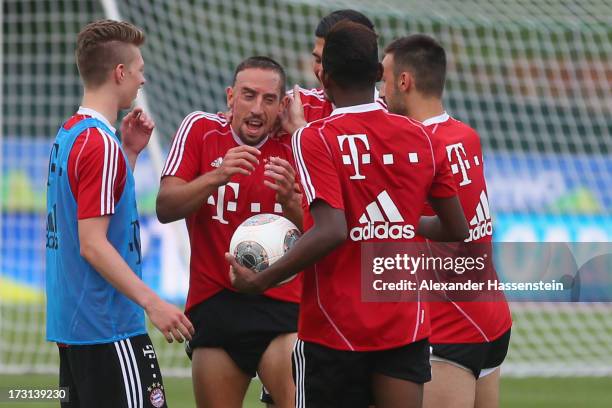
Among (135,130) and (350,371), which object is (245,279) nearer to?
(350,371)

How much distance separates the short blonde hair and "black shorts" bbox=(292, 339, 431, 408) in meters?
1.50

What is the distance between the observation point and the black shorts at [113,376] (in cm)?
450

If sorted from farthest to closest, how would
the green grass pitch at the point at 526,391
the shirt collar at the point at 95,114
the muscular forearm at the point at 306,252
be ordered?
1. the green grass pitch at the point at 526,391
2. the shirt collar at the point at 95,114
3. the muscular forearm at the point at 306,252

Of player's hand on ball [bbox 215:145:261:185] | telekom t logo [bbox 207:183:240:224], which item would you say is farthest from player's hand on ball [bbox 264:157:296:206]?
telekom t logo [bbox 207:183:240:224]

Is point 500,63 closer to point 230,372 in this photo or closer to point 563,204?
point 563,204

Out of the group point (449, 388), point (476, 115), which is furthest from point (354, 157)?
point (476, 115)

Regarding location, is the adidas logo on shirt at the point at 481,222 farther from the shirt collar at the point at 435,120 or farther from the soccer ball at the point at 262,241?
the soccer ball at the point at 262,241

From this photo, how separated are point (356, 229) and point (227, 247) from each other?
53.1 inches

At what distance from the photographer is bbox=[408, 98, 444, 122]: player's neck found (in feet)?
16.6

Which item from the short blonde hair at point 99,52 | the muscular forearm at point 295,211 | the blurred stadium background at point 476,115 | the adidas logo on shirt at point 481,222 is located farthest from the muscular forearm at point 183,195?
the blurred stadium background at point 476,115

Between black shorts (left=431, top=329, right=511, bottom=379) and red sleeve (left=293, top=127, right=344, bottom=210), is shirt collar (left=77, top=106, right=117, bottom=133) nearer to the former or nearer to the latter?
red sleeve (left=293, top=127, right=344, bottom=210)

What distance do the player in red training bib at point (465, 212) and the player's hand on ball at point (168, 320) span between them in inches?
49.6

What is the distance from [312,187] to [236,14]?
42.4ft

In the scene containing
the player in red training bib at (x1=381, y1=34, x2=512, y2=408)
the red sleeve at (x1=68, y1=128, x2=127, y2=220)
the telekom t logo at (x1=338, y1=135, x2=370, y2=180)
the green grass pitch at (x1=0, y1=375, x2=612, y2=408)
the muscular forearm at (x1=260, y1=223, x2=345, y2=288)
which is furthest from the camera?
the green grass pitch at (x1=0, y1=375, x2=612, y2=408)
